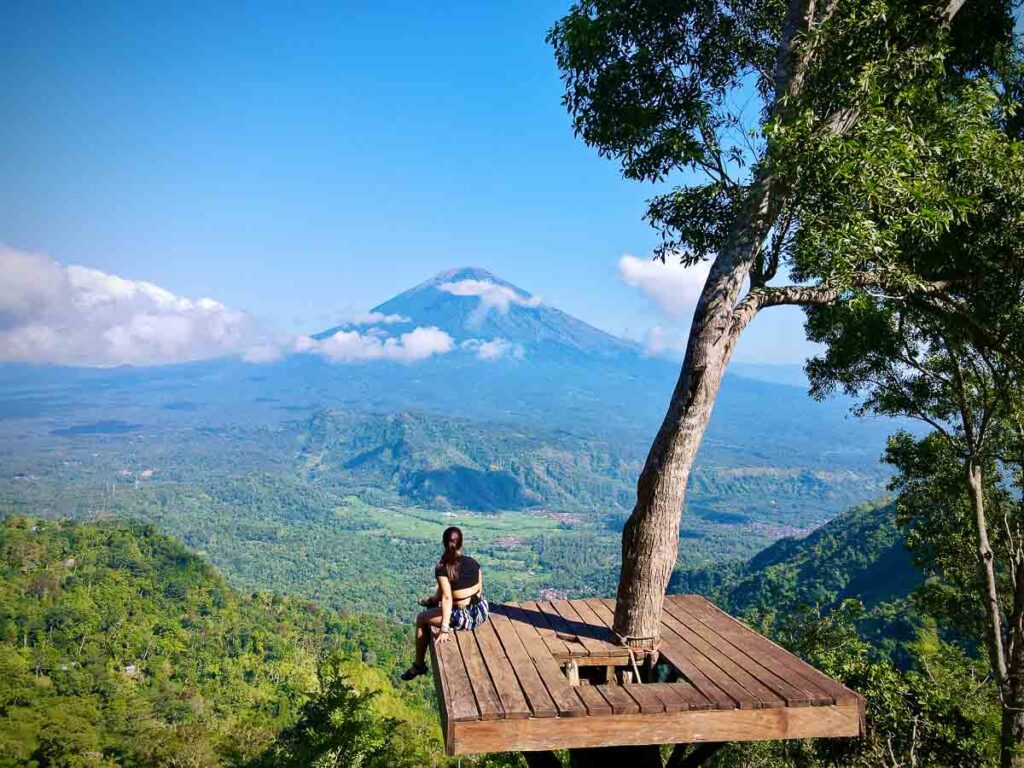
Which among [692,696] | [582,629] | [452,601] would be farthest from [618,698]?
[452,601]

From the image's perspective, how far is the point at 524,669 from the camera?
3.89 m

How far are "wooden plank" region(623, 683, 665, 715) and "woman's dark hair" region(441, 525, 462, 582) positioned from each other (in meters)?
1.39

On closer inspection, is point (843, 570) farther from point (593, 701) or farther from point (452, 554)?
point (593, 701)

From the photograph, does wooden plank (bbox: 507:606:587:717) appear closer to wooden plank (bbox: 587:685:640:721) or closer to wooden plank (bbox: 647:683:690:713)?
wooden plank (bbox: 587:685:640:721)

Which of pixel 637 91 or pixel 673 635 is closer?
pixel 673 635

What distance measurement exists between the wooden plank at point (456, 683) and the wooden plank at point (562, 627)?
2.32ft

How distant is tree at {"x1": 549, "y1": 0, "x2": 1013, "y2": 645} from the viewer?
4047mm

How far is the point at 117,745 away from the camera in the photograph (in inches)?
1064

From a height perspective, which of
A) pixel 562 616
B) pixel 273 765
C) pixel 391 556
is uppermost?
pixel 562 616

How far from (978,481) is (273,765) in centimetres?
1749

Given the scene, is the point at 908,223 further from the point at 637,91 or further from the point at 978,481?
the point at 978,481

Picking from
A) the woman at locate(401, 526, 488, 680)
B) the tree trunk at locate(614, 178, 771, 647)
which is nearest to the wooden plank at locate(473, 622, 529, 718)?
the woman at locate(401, 526, 488, 680)

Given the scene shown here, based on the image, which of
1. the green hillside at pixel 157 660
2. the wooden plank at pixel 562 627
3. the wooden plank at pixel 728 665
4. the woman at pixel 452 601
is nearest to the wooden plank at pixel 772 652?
the wooden plank at pixel 728 665

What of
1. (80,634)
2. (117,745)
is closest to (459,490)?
(80,634)
